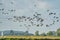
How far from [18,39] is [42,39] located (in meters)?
3.70

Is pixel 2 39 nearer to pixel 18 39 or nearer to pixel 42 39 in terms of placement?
pixel 18 39

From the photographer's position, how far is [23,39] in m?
29.8

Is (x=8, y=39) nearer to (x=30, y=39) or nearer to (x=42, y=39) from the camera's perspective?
(x=30, y=39)

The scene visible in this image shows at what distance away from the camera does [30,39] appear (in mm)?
29562

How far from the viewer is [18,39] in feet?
97.9

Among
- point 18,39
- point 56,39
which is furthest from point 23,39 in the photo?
point 56,39

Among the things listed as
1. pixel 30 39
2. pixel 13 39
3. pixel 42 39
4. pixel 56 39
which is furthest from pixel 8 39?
pixel 56 39

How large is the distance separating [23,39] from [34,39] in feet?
5.68

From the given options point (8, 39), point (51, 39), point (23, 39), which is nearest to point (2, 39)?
point (8, 39)

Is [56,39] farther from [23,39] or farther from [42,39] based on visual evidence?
[23,39]

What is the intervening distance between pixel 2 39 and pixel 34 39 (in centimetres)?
497

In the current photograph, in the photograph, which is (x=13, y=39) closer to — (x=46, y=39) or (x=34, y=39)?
(x=34, y=39)

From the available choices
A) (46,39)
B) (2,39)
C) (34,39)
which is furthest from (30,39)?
(2,39)

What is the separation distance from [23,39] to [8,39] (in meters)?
2.30
